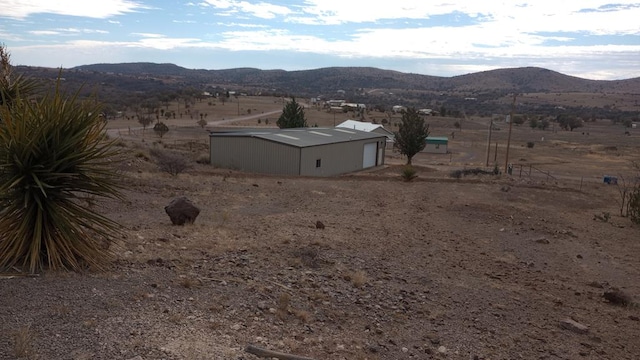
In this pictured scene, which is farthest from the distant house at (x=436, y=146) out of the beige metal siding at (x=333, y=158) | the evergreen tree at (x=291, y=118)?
the beige metal siding at (x=333, y=158)

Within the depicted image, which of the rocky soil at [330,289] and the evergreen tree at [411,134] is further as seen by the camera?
the evergreen tree at [411,134]

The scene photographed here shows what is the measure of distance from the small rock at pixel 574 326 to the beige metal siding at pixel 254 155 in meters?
23.7

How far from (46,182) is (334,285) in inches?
205

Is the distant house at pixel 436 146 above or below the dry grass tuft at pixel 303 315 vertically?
below

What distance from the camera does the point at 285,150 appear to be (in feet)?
108

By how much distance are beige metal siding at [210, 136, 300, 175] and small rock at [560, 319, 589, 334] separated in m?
23.7

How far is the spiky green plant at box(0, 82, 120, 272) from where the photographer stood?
314 inches

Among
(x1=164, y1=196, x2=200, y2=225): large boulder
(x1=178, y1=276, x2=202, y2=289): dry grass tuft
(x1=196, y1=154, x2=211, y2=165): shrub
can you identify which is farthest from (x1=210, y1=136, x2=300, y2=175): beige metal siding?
(x1=178, y1=276, x2=202, y2=289): dry grass tuft

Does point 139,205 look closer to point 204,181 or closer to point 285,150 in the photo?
point 204,181

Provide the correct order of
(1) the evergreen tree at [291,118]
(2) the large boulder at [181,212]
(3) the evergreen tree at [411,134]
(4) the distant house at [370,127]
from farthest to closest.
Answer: (4) the distant house at [370,127] → (1) the evergreen tree at [291,118] → (3) the evergreen tree at [411,134] → (2) the large boulder at [181,212]

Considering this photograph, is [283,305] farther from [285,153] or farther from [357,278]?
[285,153]

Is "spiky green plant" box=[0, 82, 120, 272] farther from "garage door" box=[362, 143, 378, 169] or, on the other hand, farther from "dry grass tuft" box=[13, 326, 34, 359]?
"garage door" box=[362, 143, 378, 169]

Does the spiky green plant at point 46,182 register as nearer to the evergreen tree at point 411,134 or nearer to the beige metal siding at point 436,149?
the evergreen tree at point 411,134

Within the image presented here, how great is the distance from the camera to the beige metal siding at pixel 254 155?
108 ft
